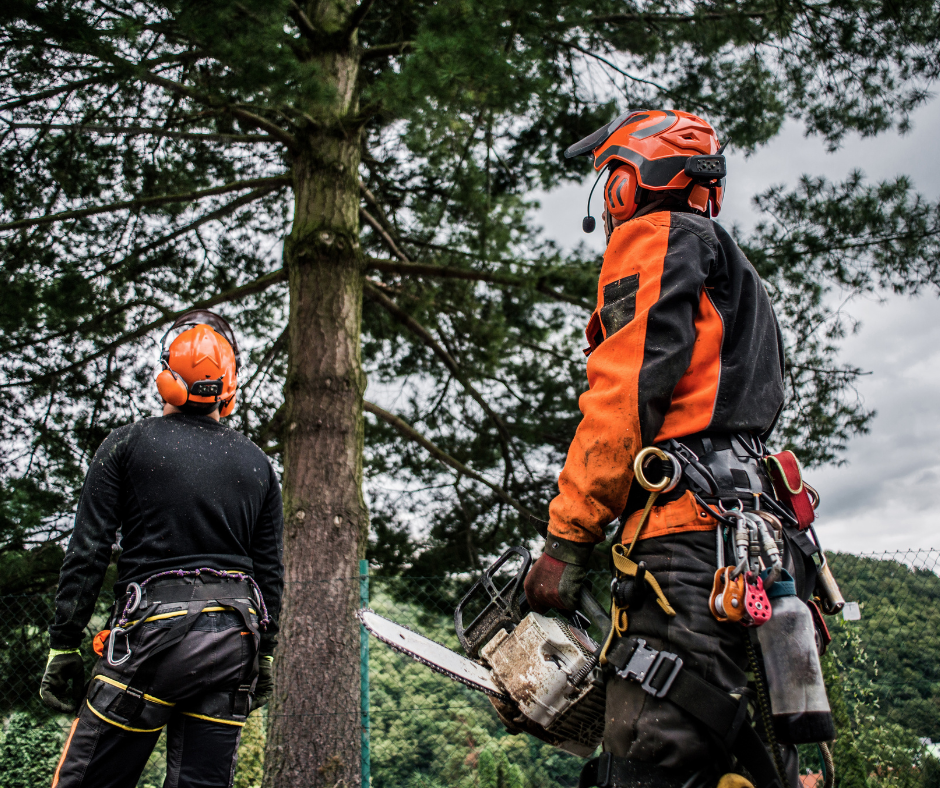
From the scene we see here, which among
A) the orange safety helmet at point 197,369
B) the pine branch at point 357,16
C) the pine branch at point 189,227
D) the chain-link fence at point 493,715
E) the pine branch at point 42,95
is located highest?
the pine branch at point 357,16

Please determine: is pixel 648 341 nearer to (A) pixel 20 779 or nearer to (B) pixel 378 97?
(B) pixel 378 97

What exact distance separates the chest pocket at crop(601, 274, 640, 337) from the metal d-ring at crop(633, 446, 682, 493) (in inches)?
13.2

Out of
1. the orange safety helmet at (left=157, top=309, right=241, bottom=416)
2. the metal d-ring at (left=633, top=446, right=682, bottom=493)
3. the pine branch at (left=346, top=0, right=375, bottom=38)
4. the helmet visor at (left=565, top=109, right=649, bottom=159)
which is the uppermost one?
the pine branch at (left=346, top=0, right=375, bottom=38)

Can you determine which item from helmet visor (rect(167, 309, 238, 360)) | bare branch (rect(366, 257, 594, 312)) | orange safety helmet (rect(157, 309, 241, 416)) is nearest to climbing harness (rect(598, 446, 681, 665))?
orange safety helmet (rect(157, 309, 241, 416))

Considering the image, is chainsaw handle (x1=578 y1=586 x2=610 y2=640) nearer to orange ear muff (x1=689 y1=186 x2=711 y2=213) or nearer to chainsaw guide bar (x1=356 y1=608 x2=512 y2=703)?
chainsaw guide bar (x1=356 y1=608 x2=512 y2=703)

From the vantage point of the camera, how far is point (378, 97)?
14.9 feet

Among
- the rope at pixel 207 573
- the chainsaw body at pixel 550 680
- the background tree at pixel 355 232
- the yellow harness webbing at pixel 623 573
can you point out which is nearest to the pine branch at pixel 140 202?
A: the background tree at pixel 355 232

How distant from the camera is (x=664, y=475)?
1781mm

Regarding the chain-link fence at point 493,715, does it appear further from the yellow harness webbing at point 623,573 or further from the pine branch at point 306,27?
the pine branch at point 306,27

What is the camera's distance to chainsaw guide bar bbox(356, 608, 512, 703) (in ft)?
6.21

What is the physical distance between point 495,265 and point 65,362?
382 centimetres

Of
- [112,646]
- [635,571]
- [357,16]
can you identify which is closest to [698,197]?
[635,571]

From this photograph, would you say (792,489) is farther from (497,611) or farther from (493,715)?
(493,715)

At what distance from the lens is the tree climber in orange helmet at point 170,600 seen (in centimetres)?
228
